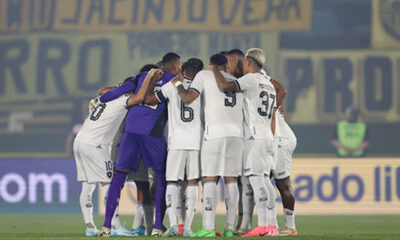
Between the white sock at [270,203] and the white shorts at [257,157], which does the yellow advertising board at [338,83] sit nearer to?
the white sock at [270,203]

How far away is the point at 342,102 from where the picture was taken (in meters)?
29.5

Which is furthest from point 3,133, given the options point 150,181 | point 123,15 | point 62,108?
point 150,181

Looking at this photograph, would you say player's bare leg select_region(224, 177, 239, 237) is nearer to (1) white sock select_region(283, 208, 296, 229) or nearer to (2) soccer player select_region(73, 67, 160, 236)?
(1) white sock select_region(283, 208, 296, 229)

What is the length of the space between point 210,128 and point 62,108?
1963 cm

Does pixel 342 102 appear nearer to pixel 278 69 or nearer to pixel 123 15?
pixel 278 69

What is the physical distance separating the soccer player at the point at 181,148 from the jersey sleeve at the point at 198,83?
22 centimetres

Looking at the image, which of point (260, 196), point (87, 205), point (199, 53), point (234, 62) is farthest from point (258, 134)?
point (199, 53)

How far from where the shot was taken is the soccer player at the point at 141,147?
11.2m

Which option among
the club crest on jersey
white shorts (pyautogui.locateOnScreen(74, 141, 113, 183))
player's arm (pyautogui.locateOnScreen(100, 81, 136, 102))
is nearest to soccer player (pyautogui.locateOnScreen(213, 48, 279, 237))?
player's arm (pyautogui.locateOnScreen(100, 81, 136, 102))

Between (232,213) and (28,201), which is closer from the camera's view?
(232,213)

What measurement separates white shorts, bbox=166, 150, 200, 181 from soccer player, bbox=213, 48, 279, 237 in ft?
1.90

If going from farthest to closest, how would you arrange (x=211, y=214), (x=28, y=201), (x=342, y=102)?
(x=342, y=102), (x=28, y=201), (x=211, y=214)

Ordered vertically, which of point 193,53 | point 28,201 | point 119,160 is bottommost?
point 28,201

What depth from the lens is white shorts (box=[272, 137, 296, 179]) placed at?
11.8m
